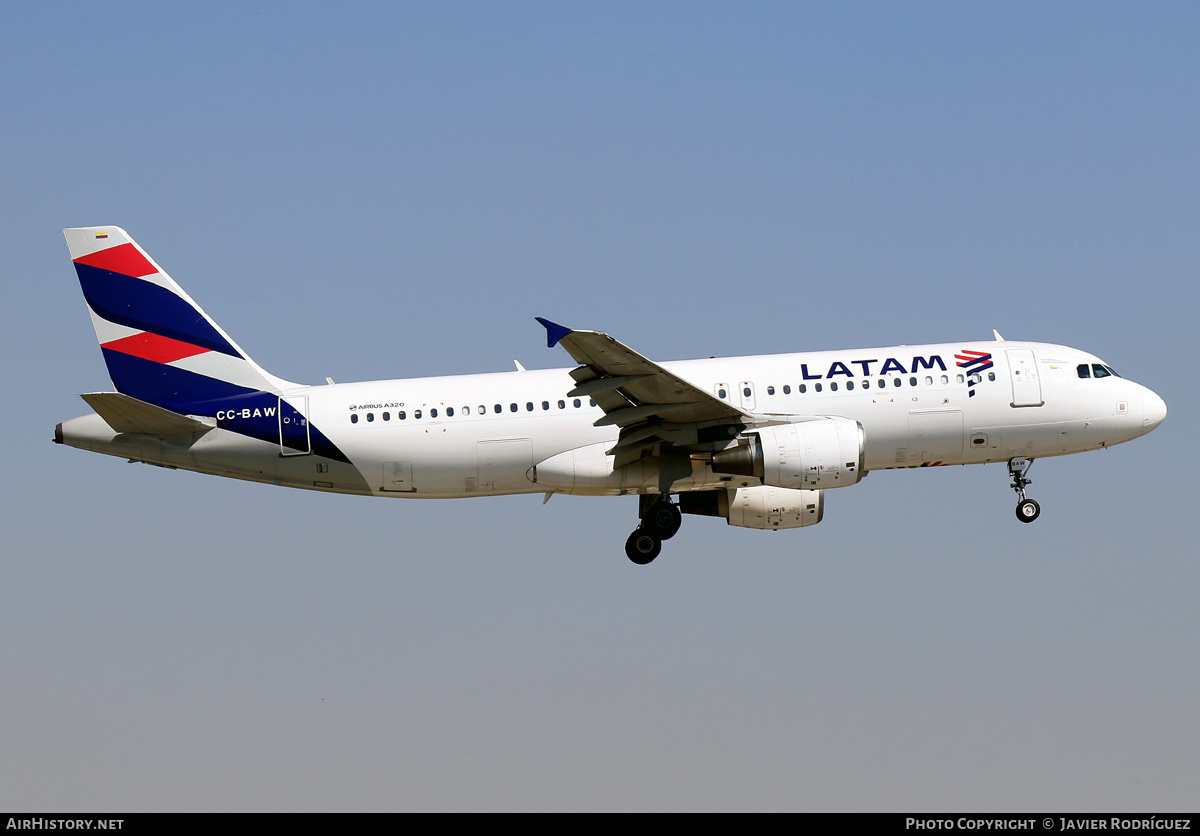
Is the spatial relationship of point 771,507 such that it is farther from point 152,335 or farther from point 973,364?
point 152,335

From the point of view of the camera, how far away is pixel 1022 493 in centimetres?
3862

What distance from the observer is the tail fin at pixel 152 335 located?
38.3 meters

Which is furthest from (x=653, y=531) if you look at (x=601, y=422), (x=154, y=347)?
(x=154, y=347)

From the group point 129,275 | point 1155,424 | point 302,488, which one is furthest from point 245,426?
point 1155,424

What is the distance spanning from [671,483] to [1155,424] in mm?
13693

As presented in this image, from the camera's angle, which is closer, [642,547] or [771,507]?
[642,547]

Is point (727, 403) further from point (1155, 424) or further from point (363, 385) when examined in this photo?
point (1155, 424)

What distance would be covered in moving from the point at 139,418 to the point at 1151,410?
89.6ft

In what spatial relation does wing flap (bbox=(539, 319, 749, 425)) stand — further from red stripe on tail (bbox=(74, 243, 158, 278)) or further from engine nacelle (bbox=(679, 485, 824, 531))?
red stripe on tail (bbox=(74, 243, 158, 278))

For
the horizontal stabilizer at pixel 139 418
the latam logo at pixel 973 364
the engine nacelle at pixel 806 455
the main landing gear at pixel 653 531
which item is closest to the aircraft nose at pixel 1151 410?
the latam logo at pixel 973 364

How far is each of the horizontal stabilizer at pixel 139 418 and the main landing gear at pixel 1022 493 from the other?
2184 centimetres

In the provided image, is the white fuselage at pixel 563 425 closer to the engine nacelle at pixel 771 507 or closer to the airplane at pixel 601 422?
the airplane at pixel 601 422
